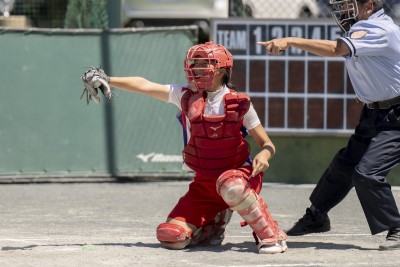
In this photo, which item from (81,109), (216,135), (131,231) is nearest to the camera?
(216,135)

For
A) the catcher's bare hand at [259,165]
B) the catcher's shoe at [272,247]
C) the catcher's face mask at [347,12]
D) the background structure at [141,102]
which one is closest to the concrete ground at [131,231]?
the catcher's shoe at [272,247]

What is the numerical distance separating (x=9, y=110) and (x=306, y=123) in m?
3.06

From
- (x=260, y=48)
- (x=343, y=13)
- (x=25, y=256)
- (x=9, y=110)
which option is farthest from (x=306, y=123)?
(x=25, y=256)

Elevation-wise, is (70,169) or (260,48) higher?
(260,48)

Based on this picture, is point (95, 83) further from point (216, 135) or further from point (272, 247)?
point (272, 247)

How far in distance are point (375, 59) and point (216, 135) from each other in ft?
3.81

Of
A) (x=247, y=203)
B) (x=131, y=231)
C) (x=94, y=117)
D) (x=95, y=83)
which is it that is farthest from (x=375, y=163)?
(x=94, y=117)

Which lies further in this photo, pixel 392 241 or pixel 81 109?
pixel 81 109

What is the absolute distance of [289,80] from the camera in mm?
11094

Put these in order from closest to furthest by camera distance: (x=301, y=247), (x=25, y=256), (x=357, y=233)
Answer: (x=25, y=256)
(x=301, y=247)
(x=357, y=233)

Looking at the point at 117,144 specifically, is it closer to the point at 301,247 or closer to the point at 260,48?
the point at 260,48

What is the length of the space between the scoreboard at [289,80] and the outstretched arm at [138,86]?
3.89 meters

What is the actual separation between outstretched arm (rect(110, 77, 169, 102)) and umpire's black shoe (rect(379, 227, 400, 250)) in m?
1.73

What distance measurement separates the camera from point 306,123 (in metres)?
11.1
